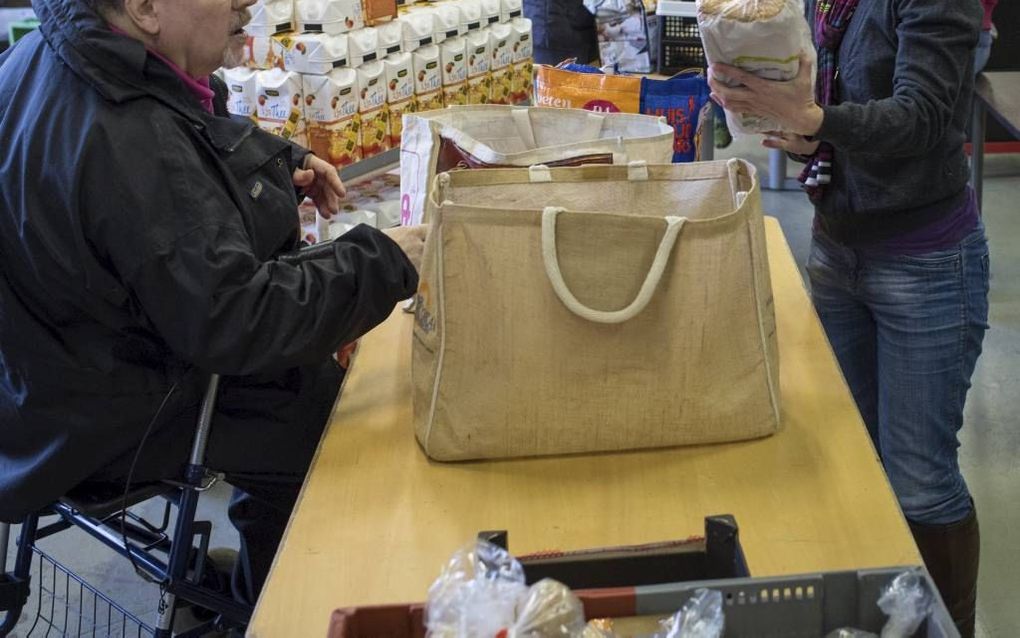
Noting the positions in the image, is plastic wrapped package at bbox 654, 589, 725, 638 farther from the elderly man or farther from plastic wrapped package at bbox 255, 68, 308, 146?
plastic wrapped package at bbox 255, 68, 308, 146

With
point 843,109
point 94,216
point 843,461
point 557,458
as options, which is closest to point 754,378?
point 843,461

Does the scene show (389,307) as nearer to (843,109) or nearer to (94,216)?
(94,216)

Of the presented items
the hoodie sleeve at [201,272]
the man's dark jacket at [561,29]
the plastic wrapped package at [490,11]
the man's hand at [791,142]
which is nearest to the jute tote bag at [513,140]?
the man's hand at [791,142]

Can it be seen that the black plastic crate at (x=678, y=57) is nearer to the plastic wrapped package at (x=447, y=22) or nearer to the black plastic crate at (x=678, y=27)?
the black plastic crate at (x=678, y=27)

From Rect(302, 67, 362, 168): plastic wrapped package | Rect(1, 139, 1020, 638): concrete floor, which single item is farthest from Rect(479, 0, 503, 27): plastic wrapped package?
Rect(1, 139, 1020, 638): concrete floor

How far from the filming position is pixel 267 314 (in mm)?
1551

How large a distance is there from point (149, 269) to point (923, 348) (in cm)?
124

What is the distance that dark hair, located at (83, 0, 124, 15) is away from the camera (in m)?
1.64

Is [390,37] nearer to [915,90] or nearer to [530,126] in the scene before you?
[530,126]

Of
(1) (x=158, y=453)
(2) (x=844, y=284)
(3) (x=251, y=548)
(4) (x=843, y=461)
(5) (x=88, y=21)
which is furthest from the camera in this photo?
(3) (x=251, y=548)

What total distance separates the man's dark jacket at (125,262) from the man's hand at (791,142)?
0.66 metres

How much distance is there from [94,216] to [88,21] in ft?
0.97

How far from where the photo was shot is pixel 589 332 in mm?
1438

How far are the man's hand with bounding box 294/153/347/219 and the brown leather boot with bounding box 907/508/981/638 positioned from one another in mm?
1268
